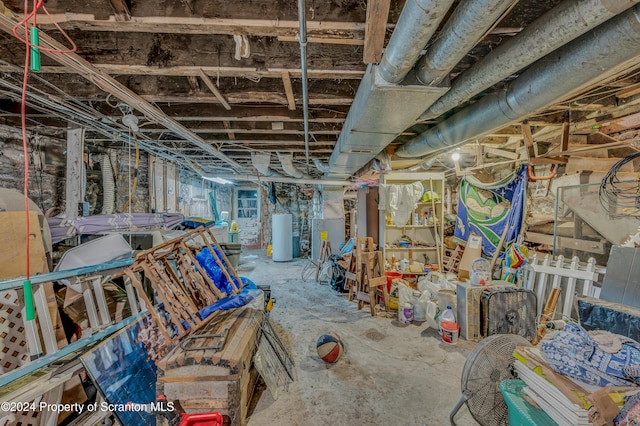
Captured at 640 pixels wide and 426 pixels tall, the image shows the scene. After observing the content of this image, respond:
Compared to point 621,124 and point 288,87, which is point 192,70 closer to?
point 288,87

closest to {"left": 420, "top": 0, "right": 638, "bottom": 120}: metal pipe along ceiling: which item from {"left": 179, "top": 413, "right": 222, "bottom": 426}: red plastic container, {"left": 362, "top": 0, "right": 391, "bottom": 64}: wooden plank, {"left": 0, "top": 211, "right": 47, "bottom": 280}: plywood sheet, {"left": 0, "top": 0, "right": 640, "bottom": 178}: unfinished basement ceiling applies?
{"left": 0, "top": 0, "right": 640, "bottom": 178}: unfinished basement ceiling

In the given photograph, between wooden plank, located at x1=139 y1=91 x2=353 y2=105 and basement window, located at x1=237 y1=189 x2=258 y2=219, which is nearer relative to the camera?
wooden plank, located at x1=139 y1=91 x2=353 y2=105

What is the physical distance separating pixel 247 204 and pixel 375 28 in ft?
29.2

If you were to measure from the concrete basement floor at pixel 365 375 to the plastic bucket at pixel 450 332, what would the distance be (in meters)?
0.06

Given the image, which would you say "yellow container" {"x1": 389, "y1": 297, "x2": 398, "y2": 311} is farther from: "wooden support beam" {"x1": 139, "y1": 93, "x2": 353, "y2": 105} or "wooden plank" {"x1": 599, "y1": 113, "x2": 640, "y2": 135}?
"wooden plank" {"x1": 599, "y1": 113, "x2": 640, "y2": 135}

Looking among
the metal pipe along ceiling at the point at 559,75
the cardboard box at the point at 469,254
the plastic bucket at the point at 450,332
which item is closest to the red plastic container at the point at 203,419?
the plastic bucket at the point at 450,332

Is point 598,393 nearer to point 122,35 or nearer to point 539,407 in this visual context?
point 539,407

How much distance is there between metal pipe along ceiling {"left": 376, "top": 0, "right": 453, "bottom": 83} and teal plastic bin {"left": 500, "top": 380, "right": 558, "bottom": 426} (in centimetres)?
188

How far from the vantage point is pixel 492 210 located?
14.1ft

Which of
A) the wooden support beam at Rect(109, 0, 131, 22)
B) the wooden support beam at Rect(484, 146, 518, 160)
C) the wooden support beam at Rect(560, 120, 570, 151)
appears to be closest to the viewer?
the wooden support beam at Rect(109, 0, 131, 22)

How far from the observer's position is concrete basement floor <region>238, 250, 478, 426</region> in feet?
6.25

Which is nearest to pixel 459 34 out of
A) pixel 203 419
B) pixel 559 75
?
pixel 559 75

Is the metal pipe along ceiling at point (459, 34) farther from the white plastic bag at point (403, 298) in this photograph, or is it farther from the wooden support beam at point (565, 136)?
the white plastic bag at point (403, 298)

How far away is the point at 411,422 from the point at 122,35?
11.6 ft
